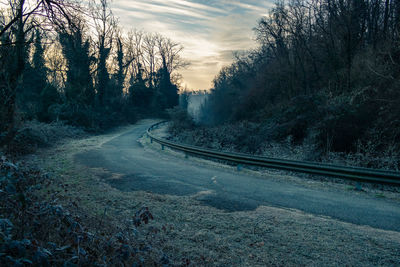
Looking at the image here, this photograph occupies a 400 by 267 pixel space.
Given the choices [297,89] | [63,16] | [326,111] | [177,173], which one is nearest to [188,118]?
[297,89]

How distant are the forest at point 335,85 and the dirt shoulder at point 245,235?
278 inches

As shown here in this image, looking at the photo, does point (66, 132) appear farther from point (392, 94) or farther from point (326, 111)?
point (392, 94)

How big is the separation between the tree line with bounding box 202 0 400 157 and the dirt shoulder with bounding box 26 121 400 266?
7689mm

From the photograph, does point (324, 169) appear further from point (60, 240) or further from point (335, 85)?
point (335, 85)

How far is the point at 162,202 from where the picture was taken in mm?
6148

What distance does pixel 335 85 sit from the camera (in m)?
17.9

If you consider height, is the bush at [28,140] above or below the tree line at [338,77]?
below

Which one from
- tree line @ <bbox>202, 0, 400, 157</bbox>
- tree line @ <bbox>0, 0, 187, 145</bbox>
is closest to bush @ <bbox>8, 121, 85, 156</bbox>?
tree line @ <bbox>0, 0, 187, 145</bbox>

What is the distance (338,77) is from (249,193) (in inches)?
556

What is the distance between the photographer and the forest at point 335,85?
38.1 feet

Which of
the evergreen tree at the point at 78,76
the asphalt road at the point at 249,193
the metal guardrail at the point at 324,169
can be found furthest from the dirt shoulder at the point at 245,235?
the evergreen tree at the point at 78,76

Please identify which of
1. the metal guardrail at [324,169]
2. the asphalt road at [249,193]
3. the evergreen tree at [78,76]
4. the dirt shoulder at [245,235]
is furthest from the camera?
the evergreen tree at [78,76]

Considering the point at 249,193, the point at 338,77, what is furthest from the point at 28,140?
the point at 338,77

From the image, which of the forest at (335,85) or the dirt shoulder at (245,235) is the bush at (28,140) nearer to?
the dirt shoulder at (245,235)
